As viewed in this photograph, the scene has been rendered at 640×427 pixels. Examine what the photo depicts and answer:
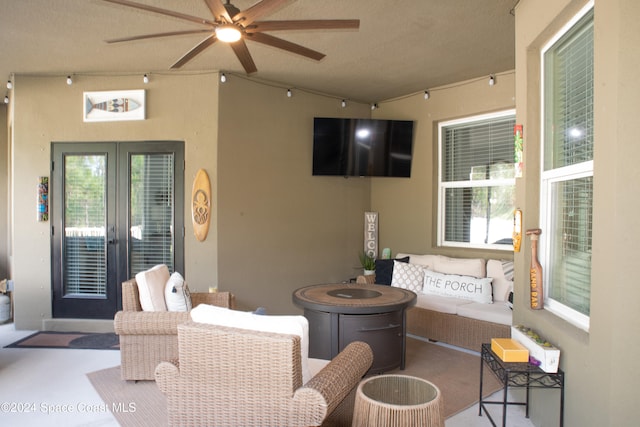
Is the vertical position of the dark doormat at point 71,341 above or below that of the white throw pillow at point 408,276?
below

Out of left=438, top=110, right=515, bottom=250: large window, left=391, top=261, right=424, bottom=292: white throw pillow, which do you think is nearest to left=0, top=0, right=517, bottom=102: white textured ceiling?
left=438, top=110, right=515, bottom=250: large window

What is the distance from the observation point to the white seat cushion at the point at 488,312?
154 inches

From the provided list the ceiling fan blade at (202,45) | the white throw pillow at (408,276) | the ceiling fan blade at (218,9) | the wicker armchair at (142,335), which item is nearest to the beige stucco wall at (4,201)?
the wicker armchair at (142,335)

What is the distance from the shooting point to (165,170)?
4906 mm

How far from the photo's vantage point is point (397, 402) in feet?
6.56

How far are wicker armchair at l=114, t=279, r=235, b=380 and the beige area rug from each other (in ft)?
0.50

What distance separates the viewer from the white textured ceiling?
337 cm

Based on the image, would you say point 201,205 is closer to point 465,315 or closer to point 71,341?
point 71,341

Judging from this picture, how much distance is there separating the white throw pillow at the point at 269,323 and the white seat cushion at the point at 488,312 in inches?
99.0

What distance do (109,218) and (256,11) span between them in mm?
3460

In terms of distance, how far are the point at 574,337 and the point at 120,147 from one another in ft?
15.4

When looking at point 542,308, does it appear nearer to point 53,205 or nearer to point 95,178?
point 95,178

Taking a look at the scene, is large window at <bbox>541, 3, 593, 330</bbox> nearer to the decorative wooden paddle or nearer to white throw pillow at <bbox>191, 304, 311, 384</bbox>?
the decorative wooden paddle

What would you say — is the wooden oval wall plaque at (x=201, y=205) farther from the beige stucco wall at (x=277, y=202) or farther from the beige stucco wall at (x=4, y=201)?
the beige stucco wall at (x=4, y=201)
